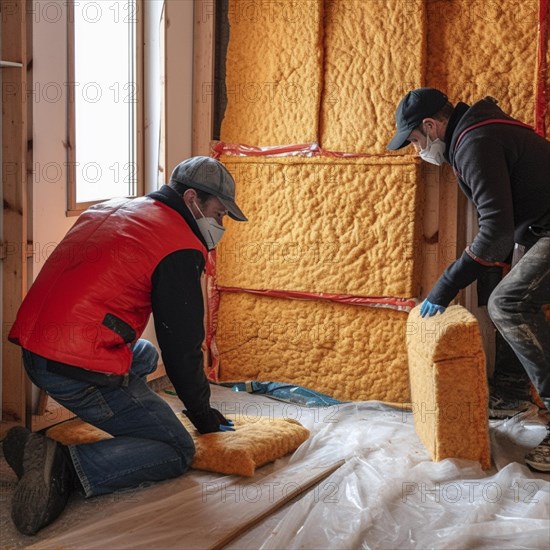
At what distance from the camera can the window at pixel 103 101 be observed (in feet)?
11.3

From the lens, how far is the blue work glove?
3145 millimetres

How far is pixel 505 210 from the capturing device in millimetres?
2930

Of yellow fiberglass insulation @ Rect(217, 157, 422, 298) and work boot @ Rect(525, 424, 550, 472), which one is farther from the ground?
yellow fiberglass insulation @ Rect(217, 157, 422, 298)

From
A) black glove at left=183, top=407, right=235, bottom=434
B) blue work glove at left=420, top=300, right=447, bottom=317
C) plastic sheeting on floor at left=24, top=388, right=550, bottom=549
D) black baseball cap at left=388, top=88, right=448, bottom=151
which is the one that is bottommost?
plastic sheeting on floor at left=24, top=388, right=550, bottom=549

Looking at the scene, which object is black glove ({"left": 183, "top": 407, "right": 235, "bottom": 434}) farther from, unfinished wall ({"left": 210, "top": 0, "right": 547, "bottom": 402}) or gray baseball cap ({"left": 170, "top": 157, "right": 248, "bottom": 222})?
unfinished wall ({"left": 210, "top": 0, "right": 547, "bottom": 402})

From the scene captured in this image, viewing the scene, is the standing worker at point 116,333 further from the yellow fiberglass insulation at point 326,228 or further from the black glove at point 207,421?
the yellow fiberglass insulation at point 326,228

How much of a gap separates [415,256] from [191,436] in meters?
1.47

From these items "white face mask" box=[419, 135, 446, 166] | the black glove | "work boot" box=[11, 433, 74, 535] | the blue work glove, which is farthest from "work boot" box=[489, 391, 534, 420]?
"work boot" box=[11, 433, 74, 535]


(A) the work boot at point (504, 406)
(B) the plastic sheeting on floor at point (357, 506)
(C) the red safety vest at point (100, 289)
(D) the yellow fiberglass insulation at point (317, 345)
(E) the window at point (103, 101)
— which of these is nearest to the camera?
(B) the plastic sheeting on floor at point (357, 506)

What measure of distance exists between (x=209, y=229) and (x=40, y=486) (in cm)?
102

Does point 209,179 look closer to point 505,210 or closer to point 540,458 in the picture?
point 505,210

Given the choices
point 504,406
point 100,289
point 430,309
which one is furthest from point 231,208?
point 504,406

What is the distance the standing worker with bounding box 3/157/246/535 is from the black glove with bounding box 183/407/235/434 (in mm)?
114

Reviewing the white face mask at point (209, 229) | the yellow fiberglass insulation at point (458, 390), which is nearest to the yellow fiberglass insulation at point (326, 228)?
the yellow fiberglass insulation at point (458, 390)
